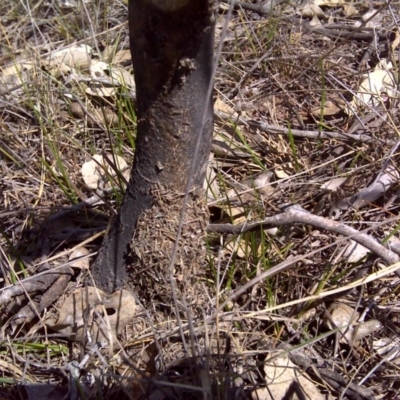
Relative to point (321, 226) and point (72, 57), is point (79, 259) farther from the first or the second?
point (72, 57)

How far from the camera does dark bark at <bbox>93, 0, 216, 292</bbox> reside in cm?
101

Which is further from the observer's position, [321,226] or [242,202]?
[242,202]

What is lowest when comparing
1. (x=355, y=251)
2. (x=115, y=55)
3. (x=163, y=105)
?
(x=355, y=251)

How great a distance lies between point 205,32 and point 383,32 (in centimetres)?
116

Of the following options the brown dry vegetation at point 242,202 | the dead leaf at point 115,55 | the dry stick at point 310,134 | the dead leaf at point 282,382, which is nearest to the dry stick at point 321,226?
the brown dry vegetation at point 242,202

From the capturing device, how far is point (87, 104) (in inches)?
70.1

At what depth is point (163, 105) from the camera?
3.68ft

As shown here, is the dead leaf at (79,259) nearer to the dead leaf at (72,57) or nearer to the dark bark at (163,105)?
the dark bark at (163,105)

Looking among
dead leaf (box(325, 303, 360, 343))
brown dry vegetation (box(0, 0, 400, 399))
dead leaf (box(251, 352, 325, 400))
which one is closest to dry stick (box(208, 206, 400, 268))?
brown dry vegetation (box(0, 0, 400, 399))

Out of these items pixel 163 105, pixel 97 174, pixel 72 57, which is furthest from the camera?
pixel 72 57

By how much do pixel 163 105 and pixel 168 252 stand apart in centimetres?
30

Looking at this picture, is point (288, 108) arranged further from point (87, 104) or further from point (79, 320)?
point (79, 320)

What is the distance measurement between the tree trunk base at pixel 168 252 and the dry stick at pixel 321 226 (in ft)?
0.33

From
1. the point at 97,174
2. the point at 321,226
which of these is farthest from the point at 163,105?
the point at 97,174
